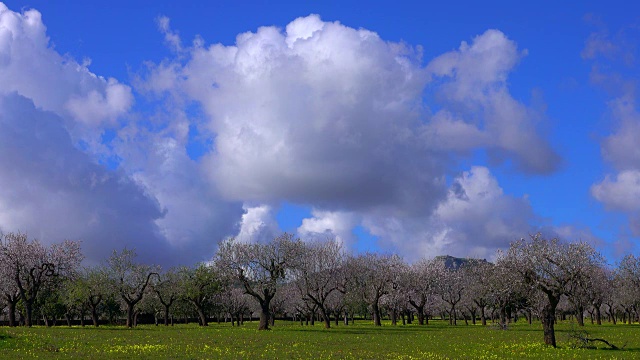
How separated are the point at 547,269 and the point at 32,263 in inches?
2958

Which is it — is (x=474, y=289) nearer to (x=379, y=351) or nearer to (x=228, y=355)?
(x=379, y=351)

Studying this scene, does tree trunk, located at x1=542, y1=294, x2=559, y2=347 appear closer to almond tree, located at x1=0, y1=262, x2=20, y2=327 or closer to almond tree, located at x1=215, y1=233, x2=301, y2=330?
almond tree, located at x1=215, y1=233, x2=301, y2=330

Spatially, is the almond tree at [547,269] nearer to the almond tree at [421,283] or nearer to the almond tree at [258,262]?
the almond tree at [258,262]

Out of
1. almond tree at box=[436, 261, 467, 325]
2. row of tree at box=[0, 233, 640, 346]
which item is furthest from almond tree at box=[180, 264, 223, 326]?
almond tree at box=[436, 261, 467, 325]

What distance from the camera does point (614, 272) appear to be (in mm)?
132000

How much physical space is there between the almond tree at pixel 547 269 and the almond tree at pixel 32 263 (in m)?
69.4

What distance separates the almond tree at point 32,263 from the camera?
86.2m

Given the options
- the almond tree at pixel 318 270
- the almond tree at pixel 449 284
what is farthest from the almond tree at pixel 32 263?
the almond tree at pixel 449 284

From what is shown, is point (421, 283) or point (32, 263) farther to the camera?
point (421, 283)

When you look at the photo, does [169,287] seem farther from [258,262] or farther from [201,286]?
[258,262]

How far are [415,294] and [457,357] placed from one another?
96.9 meters

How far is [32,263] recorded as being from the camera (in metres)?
88.6

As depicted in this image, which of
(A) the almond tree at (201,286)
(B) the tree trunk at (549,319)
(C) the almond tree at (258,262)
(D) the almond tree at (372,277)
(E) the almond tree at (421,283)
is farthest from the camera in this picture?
(E) the almond tree at (421,283)

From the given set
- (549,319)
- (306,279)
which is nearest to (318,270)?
(306,279)
